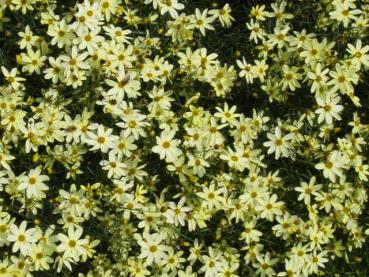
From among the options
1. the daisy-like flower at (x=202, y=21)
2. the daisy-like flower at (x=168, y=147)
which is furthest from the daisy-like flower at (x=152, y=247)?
the daisy-like flower at (x=202, y=21)

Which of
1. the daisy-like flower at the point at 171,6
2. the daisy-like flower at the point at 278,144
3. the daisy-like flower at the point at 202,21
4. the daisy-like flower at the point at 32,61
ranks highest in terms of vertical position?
the daisy-like flower at the point at 171,6

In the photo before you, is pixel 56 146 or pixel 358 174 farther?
pixel 358 174

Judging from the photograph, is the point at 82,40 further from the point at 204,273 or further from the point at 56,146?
the point at 204,273

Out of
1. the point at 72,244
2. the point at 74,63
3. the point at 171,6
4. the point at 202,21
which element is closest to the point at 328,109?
the point at 202,21

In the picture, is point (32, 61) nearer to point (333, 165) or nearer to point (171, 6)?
point (171, 6)

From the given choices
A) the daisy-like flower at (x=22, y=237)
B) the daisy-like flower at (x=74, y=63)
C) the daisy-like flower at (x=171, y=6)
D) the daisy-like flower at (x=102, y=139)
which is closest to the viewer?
the daisy-like flower at (x=22, y=237)

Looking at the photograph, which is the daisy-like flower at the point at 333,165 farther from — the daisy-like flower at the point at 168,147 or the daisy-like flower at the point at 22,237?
the daisy-like flower at the point at 22,237

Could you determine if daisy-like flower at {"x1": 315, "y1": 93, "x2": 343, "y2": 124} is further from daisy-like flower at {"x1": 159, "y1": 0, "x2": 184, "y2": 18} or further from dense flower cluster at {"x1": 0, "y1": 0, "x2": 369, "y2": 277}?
daisy-like flower at {"x1": 159, "y1": 0, "x2": 184, "y2": 18}

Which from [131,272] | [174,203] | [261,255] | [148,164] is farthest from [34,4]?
[261,255]
